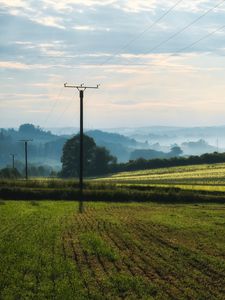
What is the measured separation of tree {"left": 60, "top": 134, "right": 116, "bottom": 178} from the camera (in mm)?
167625

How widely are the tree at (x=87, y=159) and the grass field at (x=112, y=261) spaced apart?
12992 cm

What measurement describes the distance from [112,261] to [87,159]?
Answer: 145798 mm

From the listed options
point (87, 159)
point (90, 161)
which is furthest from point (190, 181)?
point (90, 161)

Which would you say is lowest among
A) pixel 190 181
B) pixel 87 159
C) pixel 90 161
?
pixel 190 181

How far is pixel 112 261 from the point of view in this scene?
2342 centimetres

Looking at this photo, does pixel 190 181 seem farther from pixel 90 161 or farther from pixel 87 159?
pixel 90 161

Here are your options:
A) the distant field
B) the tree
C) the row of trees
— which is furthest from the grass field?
the tree

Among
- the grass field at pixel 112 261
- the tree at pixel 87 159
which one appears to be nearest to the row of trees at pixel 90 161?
the tree at pixel 87 159

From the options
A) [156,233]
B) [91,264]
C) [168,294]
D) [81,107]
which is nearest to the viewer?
[168,294]

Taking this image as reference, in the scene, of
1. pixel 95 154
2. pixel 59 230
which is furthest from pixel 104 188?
pixel 95 154

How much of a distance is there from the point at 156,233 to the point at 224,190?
50163 millimetres

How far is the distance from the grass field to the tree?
130m

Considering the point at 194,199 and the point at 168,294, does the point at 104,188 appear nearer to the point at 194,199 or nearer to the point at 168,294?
the point at 194,199

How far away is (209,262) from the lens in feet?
76.0
